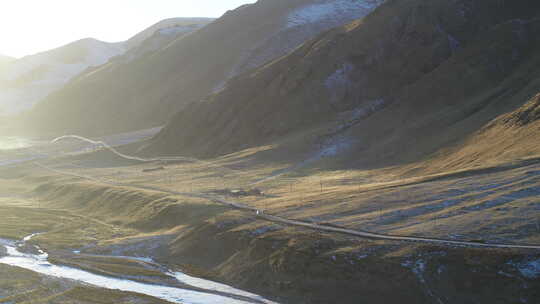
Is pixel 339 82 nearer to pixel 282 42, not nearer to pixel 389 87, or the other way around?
pixel 389 87

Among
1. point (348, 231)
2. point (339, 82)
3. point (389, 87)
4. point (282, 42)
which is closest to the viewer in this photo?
point (348, 231)

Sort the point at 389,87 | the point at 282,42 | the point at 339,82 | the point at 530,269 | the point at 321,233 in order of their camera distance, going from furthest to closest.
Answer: the point at 282,42 → the point at 339,82 → the point at 389,87 → the point at 321,233 → the point at 530,269

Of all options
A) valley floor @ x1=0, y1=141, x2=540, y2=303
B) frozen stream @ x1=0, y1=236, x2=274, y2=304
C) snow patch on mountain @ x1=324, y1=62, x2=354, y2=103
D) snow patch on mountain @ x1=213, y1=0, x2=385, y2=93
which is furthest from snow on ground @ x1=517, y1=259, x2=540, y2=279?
snow patch on mountain @ x1=213, y1=0, x2=385, y2=93

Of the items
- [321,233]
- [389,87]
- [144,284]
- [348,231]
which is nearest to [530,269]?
[348,231]

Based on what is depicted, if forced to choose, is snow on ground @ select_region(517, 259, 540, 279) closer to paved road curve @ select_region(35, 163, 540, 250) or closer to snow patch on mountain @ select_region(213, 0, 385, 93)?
paved road curve @ select_region(35, 163, 540, 250)

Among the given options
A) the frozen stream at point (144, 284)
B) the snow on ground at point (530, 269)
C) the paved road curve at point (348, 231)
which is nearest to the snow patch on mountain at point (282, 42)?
the paved road curve at point (348, 231)
